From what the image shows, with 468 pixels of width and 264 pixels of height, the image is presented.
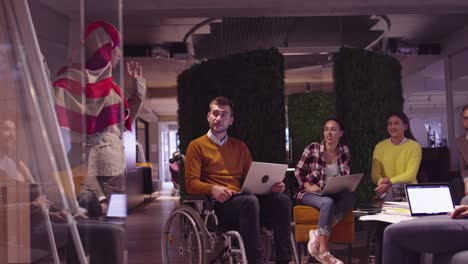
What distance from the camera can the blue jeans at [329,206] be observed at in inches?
145

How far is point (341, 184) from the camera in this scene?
3.76 meters

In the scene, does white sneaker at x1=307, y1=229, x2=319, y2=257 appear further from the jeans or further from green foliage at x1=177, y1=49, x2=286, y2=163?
the jeans

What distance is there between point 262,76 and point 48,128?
4.66m

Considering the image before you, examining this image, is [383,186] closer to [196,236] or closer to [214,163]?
[214,163]

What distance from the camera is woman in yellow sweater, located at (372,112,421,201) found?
13.3ft

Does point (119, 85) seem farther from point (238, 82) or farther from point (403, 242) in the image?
point (238, 82)

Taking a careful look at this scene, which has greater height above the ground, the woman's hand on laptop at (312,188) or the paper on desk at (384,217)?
the woman's hand on laptop at (312,188)

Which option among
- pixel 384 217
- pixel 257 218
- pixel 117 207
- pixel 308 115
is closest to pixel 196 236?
pixel 257 218

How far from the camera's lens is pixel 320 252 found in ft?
12.0

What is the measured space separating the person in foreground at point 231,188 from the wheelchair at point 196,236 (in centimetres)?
6

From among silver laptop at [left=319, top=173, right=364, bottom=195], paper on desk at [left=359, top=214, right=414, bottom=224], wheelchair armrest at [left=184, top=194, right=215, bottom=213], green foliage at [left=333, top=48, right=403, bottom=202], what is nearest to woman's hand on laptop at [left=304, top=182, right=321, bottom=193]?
silver laptop at [left=319, top=173, right=364, bottom=195]

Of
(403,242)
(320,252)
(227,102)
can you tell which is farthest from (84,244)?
(320,252)

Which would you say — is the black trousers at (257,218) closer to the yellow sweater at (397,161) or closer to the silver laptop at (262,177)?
the silver laptop at (262,177)

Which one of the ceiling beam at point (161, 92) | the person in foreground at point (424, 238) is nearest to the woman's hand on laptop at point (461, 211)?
the person in foreground at point (424, 238)
